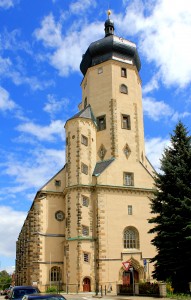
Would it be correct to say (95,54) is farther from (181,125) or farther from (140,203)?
(181,125)

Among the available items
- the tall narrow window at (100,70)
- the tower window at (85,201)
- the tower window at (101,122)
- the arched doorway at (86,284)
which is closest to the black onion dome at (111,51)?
the tall narrow window at (100,70)

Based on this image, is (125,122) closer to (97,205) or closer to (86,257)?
(97,205)

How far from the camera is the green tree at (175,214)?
78.6 ft

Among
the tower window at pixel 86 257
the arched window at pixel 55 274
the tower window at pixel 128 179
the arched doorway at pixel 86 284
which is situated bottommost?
the arched doorway at pixel 86 284

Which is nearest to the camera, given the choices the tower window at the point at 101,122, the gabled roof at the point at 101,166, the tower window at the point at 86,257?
the tower window at the point at 86,257

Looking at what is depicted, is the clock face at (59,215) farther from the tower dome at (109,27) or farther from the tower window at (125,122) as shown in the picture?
the tower dome at (109,27)

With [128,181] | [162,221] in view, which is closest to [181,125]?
[162,221]

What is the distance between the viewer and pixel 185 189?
25.2m

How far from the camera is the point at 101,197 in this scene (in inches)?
1516

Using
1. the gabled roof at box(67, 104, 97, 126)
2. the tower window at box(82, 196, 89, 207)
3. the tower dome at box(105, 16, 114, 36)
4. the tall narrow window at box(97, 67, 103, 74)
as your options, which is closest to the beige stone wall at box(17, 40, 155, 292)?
the tower window at box(82, 196, 89, 207)

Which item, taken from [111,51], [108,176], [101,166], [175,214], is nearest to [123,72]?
[111,51]

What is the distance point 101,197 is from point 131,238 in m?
5.22

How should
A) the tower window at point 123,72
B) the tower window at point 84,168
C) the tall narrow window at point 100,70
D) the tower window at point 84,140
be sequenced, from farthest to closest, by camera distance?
the tall narrow window at point 100,70 < the tower window at point 123,72 < the tower window at point 84,140 < the tower window at point 84,168

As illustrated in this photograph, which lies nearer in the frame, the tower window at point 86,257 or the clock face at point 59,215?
the tower window at point 86,257
